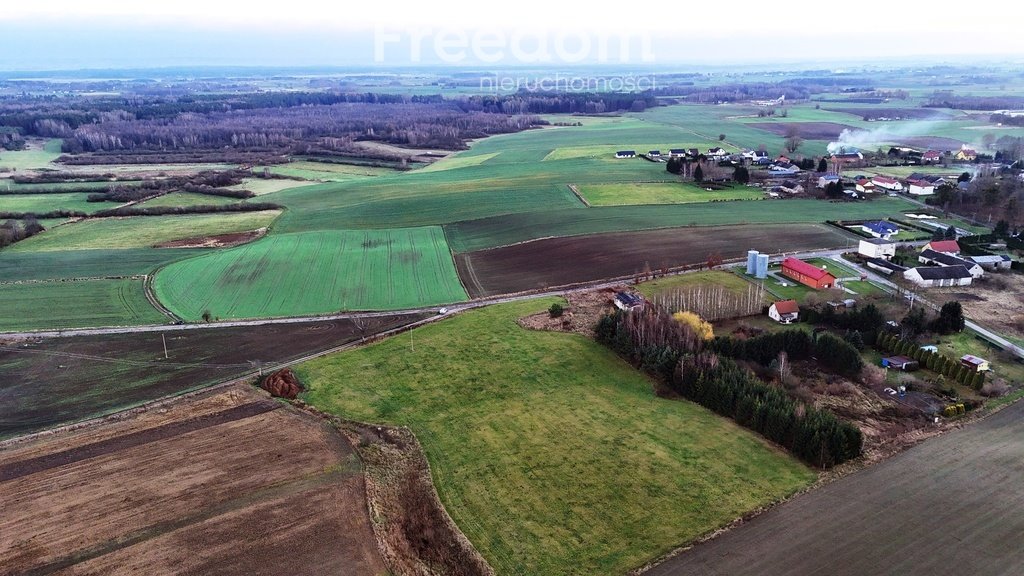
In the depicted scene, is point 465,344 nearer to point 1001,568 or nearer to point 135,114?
point 1001,568

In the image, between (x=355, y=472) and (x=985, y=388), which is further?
(x=985, y=388)

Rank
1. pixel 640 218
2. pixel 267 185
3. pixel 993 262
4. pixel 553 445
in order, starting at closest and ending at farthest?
pixel 553 445, pixel 993 262, pixel 640 218, pixel 267 185

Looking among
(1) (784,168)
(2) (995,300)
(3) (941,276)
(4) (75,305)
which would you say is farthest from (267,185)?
(2) (995,300)

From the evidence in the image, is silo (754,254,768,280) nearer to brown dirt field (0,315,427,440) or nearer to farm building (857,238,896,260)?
farm building (857,238,896,260)

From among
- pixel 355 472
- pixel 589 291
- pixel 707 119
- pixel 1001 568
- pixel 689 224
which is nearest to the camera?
pixel 1001 568

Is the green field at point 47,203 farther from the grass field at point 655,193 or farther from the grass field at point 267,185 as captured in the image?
the grass field at point 655,193

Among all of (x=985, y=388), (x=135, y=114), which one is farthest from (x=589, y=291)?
(x=135, y=114)

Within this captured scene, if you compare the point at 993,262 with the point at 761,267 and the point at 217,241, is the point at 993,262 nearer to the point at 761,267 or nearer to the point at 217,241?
the point at 761,267

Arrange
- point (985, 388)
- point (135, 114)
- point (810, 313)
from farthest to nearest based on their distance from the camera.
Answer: point (135, 114), point (810, 313), point (985, 388)
